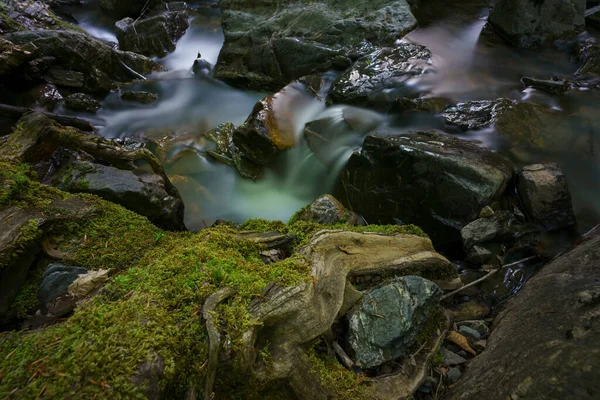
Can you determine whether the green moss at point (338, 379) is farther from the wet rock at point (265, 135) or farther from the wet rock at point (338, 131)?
the wet rock at point (265, 135)

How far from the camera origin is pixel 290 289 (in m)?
2.21

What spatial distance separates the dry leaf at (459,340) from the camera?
2.81m

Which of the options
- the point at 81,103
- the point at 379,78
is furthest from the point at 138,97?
the point at 379,78

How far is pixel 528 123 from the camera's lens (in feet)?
19.2

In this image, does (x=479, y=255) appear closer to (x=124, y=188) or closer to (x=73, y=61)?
(x=124, y=188)

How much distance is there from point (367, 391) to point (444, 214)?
117 inches

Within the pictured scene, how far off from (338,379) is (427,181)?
3166mm

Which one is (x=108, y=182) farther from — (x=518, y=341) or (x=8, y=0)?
(x=8, y=0)

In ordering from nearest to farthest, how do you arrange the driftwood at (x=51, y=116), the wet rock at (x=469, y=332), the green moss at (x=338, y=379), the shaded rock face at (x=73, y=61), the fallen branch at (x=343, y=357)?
the green moss at (x=338, y=379) → the fallen branch at (x=343, y=357) → the wet rock at (x=469, y=332) → the driftwood at (x=51, y=116) → the shaded rock face at (x=73, y=61)

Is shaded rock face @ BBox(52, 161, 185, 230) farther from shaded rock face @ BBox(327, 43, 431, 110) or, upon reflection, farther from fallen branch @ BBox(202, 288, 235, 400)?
shaded rock face @ BBox(327, 43, 431, 110)

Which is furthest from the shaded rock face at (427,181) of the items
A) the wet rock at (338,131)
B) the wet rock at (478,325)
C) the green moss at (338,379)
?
the green moss at (338,379)

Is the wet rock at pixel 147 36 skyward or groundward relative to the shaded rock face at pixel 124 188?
skyward

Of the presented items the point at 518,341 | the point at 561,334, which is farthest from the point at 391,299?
the point at 561,334

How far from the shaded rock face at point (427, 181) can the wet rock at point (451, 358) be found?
2.11 m
